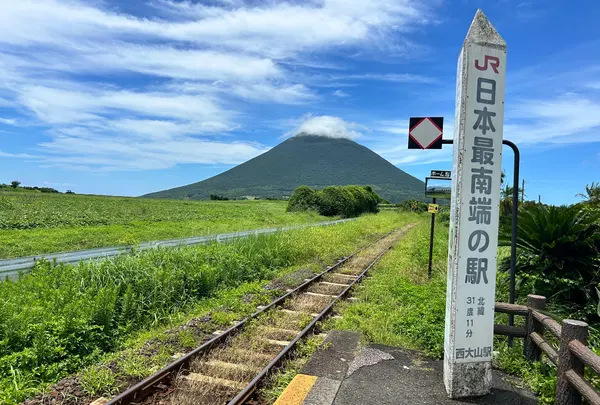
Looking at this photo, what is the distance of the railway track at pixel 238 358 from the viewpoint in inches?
137

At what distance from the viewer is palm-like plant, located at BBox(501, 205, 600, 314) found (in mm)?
4871

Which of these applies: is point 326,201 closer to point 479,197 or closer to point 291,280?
point 291,280

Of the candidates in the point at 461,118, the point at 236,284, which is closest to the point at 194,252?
the point at 236,284

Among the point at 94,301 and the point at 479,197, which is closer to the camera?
the point at 479,197

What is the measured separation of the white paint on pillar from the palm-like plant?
7.78 ft

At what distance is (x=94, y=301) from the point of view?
4.89 meters

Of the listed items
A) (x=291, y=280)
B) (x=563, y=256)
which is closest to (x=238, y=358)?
(x=291, y=280)

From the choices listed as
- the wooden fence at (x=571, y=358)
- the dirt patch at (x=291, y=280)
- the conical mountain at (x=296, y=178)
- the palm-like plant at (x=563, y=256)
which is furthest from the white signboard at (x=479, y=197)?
the conical mountain at (x=296, y=178)

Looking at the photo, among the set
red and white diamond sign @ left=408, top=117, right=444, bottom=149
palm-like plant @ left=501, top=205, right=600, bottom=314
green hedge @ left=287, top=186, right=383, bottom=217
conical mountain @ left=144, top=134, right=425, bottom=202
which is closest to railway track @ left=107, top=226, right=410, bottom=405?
red and white diamond sign @ left=408, top=117, right=444, bottom=149

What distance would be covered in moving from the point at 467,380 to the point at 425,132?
9.31 feet

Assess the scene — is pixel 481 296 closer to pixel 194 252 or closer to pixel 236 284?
pixel 236 284

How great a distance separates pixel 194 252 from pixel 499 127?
652 centimetres

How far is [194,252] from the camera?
8.09 m

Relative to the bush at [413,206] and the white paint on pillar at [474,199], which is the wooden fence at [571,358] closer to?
the white paint on pillar at [474,199]
